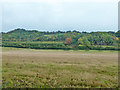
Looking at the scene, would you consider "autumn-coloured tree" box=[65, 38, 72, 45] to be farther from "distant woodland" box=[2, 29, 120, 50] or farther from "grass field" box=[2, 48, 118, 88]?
"grass field" box=[2, 48, 118, 88]

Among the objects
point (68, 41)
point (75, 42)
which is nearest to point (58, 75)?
point (75, 42)

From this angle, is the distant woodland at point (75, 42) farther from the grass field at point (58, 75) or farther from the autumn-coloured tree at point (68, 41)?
the grass field at point (58, 75)

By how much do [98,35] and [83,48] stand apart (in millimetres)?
6398

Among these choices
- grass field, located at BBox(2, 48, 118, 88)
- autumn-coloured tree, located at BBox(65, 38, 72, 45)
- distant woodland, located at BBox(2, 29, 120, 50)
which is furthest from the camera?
autumn-coloured tree, located at BBox(65, 38, 72, 45)

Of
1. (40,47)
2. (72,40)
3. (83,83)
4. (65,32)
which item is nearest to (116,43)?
(72,40)

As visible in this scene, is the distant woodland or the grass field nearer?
the grass field

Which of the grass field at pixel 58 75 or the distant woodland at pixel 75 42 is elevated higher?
the distant woodland at pixel 75 42

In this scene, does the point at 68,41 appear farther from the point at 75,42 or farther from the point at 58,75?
the point at 58,75

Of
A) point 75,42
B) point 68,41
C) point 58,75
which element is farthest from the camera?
point 68,41

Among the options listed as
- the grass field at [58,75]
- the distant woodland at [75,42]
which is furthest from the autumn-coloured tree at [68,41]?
the grass field at [58,75]

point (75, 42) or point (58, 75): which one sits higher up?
point (75, 42)

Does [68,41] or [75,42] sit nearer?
[75,42]

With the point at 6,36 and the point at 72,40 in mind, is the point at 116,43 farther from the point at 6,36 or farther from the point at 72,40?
the point at 6,36

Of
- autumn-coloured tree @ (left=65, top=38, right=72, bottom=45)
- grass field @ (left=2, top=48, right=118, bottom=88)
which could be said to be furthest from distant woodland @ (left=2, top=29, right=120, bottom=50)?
grass field @ (left=2, top=48, right=118, bottom=88)
